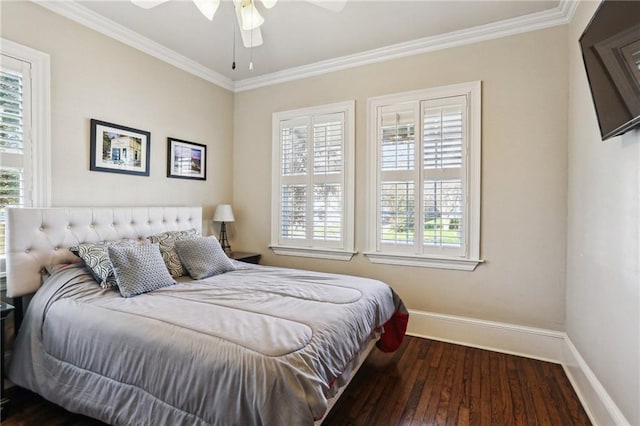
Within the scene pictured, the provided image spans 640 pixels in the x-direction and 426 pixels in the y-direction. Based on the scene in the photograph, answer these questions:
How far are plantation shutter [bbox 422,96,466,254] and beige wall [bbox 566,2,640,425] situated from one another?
80 cm

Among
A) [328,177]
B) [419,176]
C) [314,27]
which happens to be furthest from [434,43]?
[328,177]

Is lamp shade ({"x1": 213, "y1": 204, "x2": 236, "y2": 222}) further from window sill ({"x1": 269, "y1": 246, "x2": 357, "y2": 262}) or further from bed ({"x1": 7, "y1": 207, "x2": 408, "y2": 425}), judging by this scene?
bed ({"x1": 7, "y1": 207, "x2": 408, "y2": 425})

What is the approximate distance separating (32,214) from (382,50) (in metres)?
3.21

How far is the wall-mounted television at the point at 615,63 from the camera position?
132 cm

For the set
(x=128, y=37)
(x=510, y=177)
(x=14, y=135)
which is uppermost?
(x=128, y=37)

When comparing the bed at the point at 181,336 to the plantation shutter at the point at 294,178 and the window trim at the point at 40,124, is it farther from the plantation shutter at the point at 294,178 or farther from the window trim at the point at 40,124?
the plantation shutter at the point at 294,178

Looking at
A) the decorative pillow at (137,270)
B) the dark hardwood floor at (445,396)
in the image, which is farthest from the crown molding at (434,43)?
the dark hardwood floor at (445,396)

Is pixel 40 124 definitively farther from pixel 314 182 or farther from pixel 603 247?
pixel 603 247

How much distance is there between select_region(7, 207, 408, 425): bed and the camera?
4.27 ft

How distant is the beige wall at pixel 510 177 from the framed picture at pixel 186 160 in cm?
183

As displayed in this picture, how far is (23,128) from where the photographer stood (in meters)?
2.29

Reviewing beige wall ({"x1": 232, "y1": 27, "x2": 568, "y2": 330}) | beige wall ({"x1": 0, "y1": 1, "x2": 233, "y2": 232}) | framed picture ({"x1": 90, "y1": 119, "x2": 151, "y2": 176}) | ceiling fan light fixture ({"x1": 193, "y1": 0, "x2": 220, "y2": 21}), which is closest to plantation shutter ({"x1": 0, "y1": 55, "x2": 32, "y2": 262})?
beige wall ({"x1": 0, "y1": 1, "x2": 233, "y2": 232})

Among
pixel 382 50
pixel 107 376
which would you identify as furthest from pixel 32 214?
pixel 382 50

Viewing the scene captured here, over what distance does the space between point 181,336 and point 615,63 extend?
2.36 meters
